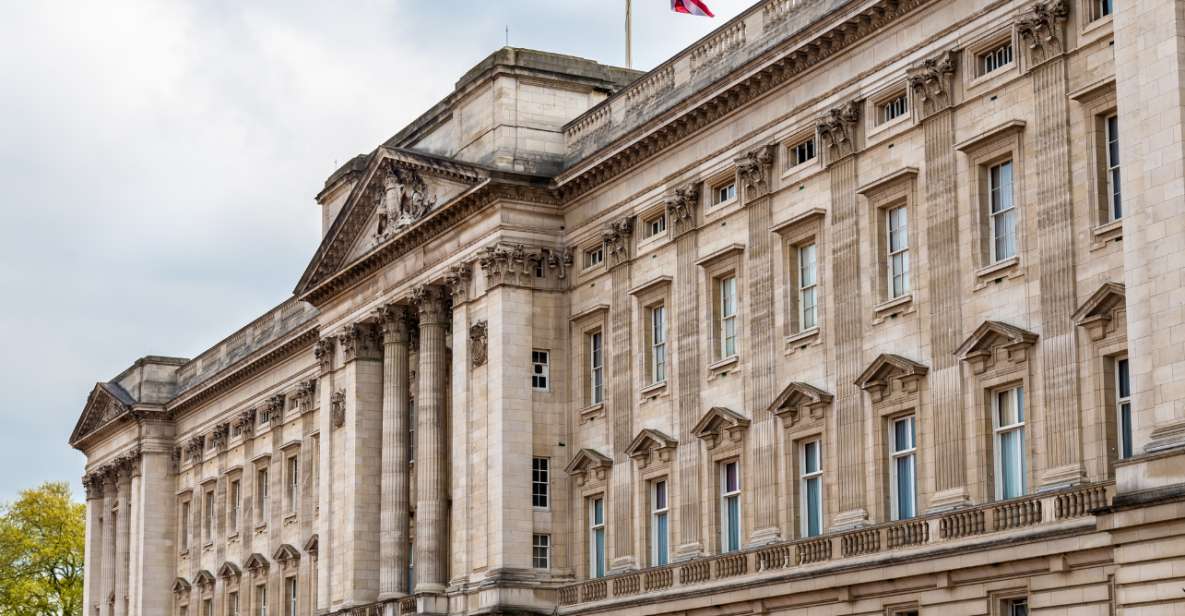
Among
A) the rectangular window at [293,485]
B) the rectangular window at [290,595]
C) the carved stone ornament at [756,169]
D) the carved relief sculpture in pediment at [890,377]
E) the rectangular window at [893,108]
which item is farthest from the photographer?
the rectangular window at [293,485]

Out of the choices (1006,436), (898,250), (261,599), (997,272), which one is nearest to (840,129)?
(898,250)

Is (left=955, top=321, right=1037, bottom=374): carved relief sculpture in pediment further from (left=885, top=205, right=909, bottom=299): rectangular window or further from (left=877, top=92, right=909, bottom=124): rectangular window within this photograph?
(left=877, top=92, right=909, bottom=124): rectangular window

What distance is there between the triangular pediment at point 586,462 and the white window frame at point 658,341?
10.4ft

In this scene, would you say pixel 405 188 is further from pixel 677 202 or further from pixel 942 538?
pixel 942 538

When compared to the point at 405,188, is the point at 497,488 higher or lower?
lower

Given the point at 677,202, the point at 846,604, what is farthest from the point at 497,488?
the point at 846,604

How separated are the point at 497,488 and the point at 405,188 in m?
12.0

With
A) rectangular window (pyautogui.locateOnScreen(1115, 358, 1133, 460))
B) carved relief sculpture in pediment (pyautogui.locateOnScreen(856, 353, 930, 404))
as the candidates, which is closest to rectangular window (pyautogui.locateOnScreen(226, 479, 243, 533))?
carved relief sculpture in pediment (pyautogui.locateOnScreen(856, 353, 930, 404))

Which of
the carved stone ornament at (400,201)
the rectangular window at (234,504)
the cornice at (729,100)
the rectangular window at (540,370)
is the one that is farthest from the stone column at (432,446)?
the rectangular window at (234,504)

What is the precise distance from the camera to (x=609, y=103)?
64312 millimetres

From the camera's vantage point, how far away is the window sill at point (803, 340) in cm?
5291

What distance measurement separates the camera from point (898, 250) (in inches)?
1992

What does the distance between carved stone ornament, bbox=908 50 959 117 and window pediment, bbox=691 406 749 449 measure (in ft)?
33.2

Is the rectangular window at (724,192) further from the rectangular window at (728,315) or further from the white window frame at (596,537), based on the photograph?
the white window frame at (596,537)
